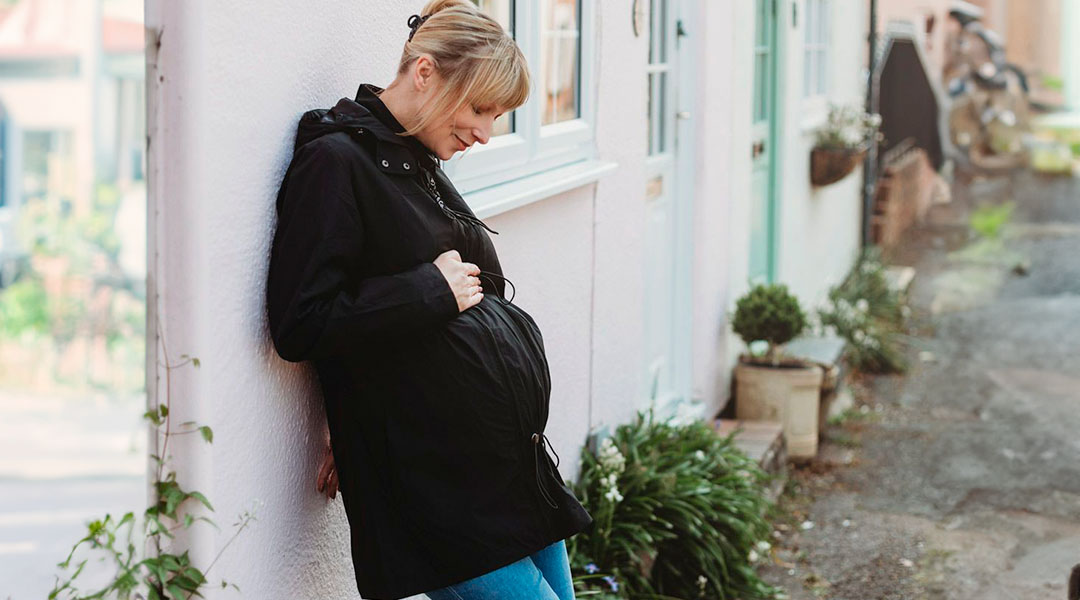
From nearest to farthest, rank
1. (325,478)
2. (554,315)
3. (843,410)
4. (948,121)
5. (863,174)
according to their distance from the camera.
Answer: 1. (325,478)
2. (554,315)
3. (843,410)
4. (863,174)
5. (948,121)

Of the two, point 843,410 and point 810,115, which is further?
point 810,115

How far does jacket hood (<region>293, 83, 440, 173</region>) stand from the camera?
2.70 meters

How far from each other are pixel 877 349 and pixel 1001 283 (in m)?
3.87

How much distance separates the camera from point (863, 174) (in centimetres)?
1215

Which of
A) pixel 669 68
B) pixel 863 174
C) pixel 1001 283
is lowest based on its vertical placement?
pixel 1001 283

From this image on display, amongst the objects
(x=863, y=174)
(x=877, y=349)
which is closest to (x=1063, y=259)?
(x=863, y=174)

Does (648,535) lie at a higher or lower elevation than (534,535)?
lower

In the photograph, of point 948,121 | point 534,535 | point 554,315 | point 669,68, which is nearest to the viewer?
point 534,535

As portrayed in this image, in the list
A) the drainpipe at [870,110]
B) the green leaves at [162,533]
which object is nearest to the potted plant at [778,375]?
the green leaves at [162,533]

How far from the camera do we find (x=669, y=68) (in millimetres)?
6359

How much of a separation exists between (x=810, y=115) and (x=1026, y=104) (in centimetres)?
1219

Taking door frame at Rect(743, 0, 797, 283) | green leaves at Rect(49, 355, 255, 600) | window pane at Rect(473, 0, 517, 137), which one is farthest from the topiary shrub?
green leaves at Rect(49, 355, 255, 600)

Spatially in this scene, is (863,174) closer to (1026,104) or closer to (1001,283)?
(1001,283)

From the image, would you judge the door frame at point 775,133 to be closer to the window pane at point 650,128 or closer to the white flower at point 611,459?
the window pane at point 650,128
